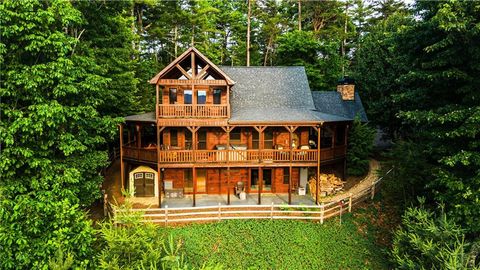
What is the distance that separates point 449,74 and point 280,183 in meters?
11.4

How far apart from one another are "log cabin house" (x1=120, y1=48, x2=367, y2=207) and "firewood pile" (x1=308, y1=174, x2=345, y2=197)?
0.66 meters

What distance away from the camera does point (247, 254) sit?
12.9m

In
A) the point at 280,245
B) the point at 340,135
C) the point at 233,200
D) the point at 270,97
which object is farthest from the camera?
the point at 340,135

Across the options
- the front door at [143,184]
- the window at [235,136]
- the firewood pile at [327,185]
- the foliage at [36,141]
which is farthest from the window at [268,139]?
the foliage at [36,141]

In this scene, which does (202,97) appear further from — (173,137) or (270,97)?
(270,97)

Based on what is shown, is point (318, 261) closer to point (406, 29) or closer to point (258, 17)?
point (406, 29)

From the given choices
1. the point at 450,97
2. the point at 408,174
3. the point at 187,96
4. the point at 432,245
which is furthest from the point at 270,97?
the point at 432,245

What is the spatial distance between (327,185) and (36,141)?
15928 millimetres

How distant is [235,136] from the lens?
19.2 metres

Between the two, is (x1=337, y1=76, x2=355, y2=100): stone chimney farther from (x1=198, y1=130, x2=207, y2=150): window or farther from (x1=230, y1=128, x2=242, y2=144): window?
(x1=198, y1=130, x2=207, y2=150): window

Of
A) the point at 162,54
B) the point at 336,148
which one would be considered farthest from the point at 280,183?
the point at 162,54

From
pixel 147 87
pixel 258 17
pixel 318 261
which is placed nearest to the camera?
pixel 318 261

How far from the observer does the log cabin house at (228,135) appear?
16.8m

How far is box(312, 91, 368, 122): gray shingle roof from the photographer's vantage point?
22969mm
